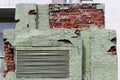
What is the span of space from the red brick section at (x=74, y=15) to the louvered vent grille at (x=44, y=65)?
0.64 metres

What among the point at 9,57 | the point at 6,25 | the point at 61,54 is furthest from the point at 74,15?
the point at 6,25

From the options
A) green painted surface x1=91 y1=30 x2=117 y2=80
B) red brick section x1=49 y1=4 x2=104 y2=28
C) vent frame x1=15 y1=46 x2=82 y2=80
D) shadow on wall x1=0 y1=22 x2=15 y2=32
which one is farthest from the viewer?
shadow on wall x1=0 y1=22 x2=15 y2=32

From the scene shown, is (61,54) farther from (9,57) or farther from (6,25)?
(6,25)

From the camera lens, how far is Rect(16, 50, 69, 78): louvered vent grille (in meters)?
6.18

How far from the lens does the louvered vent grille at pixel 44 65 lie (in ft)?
20.3

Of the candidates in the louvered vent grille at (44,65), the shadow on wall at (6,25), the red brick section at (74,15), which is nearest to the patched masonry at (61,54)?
the louvered vent grille at (44,65)

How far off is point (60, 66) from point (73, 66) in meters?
0.19

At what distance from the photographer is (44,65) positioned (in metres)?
6.21

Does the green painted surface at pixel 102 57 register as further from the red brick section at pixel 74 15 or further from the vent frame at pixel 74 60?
the red brick section at pixel 74 15

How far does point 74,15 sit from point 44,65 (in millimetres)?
995

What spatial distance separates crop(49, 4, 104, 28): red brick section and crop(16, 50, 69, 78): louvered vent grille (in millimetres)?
637

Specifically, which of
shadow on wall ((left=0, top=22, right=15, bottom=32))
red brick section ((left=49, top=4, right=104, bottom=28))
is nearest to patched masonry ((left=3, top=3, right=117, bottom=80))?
red brick section ((left=49, top=4, right=104, bottom=28))

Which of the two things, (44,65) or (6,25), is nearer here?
(44,65)

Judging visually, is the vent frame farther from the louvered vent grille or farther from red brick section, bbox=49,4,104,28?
red brick section, bbox=49,4,104,28
